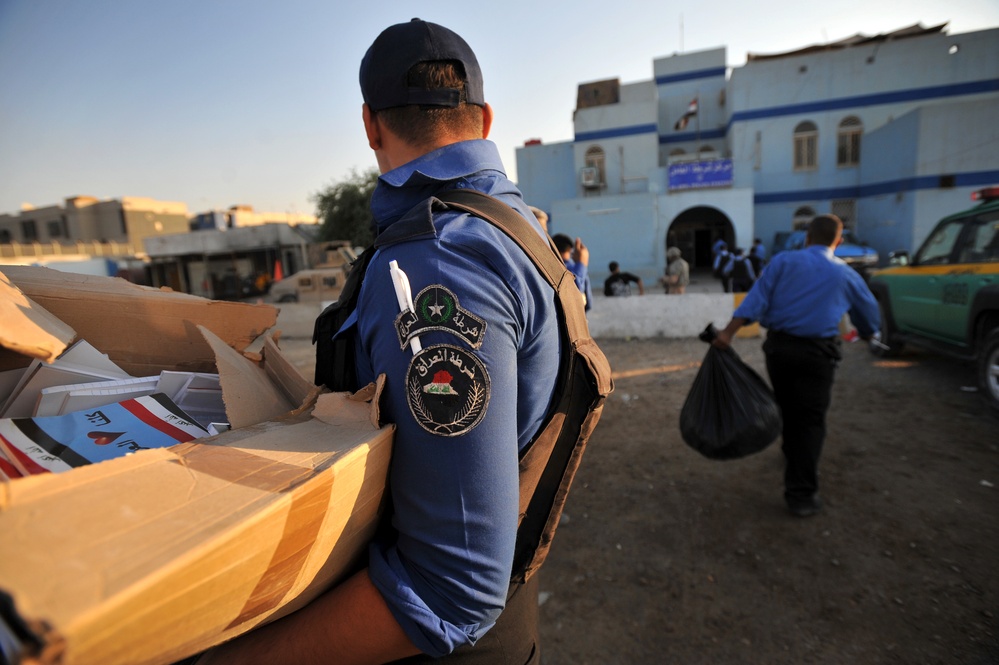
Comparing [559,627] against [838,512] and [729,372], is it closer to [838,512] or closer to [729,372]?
[729,372]

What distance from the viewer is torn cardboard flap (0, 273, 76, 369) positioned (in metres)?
0.84

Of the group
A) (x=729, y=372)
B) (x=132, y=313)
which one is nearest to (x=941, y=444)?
(x=729, y=372)

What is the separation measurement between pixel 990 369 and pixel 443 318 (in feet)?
20.5

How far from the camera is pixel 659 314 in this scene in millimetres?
9148

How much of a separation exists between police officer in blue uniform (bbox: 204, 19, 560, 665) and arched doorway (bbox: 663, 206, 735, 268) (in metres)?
25.4

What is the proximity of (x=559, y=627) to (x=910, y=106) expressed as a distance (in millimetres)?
25827

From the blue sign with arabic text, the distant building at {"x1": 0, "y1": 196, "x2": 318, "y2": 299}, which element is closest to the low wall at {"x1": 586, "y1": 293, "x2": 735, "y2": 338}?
the blue sign with arabic text

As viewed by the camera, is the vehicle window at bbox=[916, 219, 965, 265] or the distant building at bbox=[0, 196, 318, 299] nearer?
the vehicle window at bbox=[916, 219, 965, 265]

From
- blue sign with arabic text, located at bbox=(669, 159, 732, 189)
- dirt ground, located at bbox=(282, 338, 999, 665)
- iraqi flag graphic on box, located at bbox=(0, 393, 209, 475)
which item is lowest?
dirt ground, located at bbox=(282, 338, 999, 665)

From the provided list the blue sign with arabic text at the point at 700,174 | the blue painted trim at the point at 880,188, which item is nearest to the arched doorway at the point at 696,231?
the blue painted trim at the point at 880,188

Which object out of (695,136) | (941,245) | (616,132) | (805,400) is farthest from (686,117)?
(805,400)

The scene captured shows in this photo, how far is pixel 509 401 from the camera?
859 mm

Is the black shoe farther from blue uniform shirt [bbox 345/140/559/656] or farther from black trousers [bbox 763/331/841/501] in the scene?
blue uniform shirt [bbox 345/140/559/656]

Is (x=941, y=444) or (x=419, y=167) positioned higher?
(x=419, y=167)
